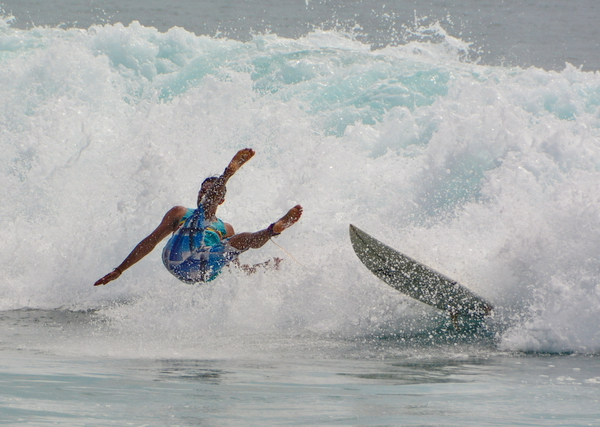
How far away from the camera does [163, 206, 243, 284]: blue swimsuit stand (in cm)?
625

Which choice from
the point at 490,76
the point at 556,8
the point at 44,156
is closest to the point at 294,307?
the point at 44,156

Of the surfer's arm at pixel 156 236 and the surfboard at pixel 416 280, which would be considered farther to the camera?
the surfer's arm at pixel 156 236

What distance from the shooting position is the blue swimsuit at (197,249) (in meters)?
6.25

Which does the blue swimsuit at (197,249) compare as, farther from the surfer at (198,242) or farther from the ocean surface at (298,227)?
the ocean surface at (298,227)

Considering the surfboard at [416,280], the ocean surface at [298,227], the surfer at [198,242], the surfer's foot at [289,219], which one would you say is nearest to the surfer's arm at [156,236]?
the surfer at [198,242]

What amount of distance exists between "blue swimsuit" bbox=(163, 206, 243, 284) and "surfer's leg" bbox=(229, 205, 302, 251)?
191mm

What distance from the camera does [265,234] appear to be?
559 cm

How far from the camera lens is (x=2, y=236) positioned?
988 cm

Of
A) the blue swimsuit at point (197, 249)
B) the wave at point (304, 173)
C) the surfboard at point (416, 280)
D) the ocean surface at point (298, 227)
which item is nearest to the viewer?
the ocean surface at point (298, 227)

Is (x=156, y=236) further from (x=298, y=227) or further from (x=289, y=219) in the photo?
(x=298, y=227)

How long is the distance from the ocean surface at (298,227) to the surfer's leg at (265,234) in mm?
454

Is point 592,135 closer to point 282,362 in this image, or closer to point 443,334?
point 443,334

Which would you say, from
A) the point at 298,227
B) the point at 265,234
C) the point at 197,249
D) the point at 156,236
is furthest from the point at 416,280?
the point at 298,227

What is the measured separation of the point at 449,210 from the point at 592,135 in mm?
3915
